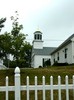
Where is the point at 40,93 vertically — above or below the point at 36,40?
below

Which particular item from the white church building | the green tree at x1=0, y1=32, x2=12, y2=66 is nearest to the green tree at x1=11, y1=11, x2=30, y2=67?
the green tree at x1=0, y1=32, x2=12, y2=66

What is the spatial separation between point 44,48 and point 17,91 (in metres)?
67.1

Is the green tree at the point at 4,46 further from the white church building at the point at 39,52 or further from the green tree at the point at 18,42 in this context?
the white church building at the point at 39,52

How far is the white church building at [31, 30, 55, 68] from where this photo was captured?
66.1 m

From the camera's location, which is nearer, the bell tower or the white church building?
the white church building

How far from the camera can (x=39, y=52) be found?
226ft

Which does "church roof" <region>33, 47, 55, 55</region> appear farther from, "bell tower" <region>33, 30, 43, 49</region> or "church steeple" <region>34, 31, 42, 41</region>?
"church steeple" <region>34, 31, 42, 41</region>

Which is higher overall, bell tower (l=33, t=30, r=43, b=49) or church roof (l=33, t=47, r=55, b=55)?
bell tower (l=33, t=30, r=43, b=49)

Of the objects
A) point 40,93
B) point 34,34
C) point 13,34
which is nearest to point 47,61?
point 34,34

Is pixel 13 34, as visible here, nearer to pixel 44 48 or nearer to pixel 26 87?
pixel 44 48

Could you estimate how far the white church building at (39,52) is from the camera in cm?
6611

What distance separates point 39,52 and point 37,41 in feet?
17.6

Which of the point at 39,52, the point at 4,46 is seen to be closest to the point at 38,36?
the point at 39,52

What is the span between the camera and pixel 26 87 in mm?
6648
